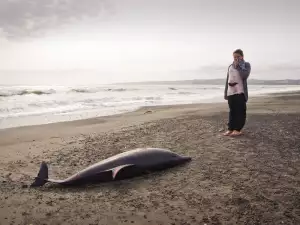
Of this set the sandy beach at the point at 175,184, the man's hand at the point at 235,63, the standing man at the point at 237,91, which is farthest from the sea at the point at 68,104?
the man's hand at the point at 235,63

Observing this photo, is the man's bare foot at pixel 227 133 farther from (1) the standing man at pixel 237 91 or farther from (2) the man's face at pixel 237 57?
(2) the man's face at pixel 237 57

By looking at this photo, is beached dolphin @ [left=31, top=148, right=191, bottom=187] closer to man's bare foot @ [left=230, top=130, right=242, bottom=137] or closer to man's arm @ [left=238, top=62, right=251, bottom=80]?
man's bare foot @ [left=230, top=130, right=242, bottom=137]

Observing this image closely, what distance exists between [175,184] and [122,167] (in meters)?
0.90

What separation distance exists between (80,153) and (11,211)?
3.20m

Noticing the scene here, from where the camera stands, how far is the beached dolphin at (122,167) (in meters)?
5.57

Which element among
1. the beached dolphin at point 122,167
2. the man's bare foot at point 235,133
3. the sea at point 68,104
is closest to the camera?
the beached dolphin at point 122,167

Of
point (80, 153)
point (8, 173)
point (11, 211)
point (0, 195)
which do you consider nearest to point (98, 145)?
point (80, 153)

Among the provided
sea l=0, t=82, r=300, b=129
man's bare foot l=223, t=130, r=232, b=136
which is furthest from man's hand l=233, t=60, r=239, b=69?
sea l=0, t=82, r=300, b=129

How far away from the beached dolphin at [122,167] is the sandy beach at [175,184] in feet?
0.48

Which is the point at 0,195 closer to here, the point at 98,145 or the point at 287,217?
the point at 98,145

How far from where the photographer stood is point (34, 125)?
1316cm

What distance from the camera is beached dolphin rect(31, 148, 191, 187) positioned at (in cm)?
557

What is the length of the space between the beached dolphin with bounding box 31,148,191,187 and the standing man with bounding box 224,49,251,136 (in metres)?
2.38

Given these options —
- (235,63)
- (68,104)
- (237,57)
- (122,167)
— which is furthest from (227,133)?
(68,104)
